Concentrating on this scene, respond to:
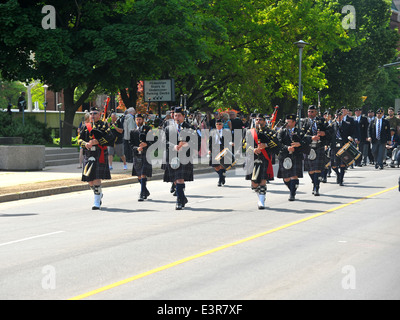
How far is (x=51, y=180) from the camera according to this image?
20109mm

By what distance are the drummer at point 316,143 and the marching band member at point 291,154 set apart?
1140 millimetres

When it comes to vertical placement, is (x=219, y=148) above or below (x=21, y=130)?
below

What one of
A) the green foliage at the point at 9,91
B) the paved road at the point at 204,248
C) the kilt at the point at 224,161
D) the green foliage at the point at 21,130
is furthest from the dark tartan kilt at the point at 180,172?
the green foliage at the point at 9,91

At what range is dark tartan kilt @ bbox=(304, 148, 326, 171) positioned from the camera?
16.9 m

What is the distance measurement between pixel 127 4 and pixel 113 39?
3.89 m

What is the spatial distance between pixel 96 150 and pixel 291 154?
436 centimetres

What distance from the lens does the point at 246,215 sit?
43.9ft

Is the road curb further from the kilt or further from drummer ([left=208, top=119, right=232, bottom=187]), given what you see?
the kilt

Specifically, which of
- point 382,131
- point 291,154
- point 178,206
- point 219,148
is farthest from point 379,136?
point 178,206

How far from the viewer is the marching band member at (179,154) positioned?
1452 cm

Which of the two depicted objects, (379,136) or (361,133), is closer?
(379,136)

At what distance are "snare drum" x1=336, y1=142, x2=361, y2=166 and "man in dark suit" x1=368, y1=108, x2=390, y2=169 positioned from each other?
249 inches

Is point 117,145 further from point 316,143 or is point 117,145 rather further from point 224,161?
point 316,143

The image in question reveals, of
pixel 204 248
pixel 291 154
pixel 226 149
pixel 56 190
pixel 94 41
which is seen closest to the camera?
pixel 204 248
